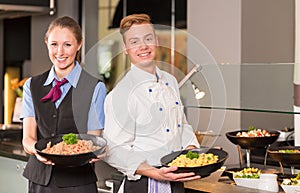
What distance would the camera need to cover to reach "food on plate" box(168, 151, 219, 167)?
214 centimetres

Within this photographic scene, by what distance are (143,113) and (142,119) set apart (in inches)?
0.8

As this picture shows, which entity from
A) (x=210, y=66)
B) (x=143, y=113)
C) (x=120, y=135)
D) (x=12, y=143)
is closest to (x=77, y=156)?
(x=120, y=135)

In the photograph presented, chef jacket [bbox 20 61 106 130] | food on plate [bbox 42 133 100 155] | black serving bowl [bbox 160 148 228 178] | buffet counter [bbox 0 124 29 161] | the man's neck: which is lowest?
buffet counter [bbox 0 124 29 161]

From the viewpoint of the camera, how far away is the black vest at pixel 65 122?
2.47 m

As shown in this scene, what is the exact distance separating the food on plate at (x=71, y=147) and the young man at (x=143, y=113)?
12cm

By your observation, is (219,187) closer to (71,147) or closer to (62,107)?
(71,147)

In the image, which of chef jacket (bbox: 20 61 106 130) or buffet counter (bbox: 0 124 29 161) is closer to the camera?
chef jacket (bbox: 20 61 106 130)

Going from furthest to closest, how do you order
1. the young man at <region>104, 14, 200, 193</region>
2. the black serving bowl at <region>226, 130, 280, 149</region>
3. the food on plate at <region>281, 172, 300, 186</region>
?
1. the black serving bowl at <region>226, 130, 280, 149</region>
2. the food on plate at <region>281, 172, 300, 186</region>
3. the young man at <region>104, 14, 200, 193</region>

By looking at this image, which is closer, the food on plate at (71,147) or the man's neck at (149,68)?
the man's neck at (149,68)

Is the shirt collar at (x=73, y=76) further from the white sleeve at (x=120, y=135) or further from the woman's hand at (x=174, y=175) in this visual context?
the woman's hand at (x=174, y=175)

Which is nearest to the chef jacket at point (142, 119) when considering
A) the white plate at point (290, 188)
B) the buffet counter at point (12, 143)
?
the white plate at point (290, 188)

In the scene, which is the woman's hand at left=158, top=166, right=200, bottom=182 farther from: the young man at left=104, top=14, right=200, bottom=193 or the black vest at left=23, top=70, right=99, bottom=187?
the black vest at left=23, top=70, right=99, bottom=187

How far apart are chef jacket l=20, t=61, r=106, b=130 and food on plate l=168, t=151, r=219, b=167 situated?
39 centimetres

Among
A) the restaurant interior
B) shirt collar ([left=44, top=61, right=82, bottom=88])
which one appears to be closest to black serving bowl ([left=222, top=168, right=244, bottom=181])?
the restaurant interior
